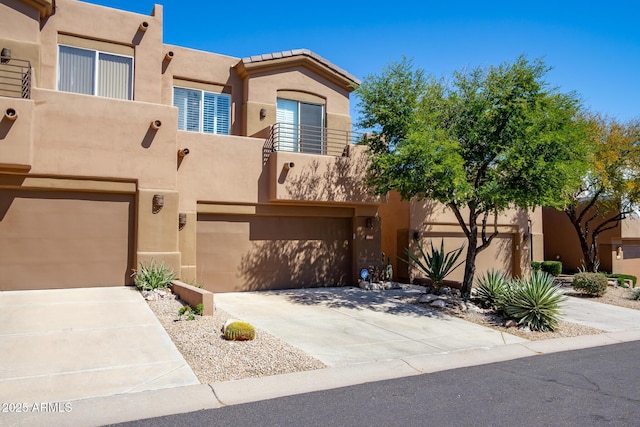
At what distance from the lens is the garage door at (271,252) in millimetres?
15406

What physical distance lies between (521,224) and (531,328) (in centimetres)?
1079

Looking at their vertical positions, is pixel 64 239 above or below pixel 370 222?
below

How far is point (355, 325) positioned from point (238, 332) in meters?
3.41

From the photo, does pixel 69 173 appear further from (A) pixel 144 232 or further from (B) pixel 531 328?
(B) pixel 531 328

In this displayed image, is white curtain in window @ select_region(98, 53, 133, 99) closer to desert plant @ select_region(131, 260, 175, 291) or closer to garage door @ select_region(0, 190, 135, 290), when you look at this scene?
garage door @ select_region(0, 190, 135, 290)

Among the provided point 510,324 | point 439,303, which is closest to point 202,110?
point 439,303

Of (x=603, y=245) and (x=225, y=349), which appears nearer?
(x=225, y=349)

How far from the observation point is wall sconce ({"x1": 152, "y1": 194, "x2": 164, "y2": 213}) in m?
13.3

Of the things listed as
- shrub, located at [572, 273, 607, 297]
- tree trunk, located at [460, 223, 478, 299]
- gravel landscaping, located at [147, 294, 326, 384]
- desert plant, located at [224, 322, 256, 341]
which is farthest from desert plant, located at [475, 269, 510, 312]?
desert plant, located at [224, 322, 256, 341]

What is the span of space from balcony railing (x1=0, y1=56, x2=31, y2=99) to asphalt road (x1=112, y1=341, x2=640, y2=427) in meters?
11.1

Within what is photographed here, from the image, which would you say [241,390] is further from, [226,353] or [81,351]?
[81,351]

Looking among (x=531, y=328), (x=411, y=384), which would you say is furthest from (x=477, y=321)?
(x=411, y=384)

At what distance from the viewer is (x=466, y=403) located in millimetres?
6504

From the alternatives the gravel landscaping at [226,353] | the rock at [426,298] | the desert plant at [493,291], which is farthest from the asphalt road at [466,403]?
the rock at [426,298]
